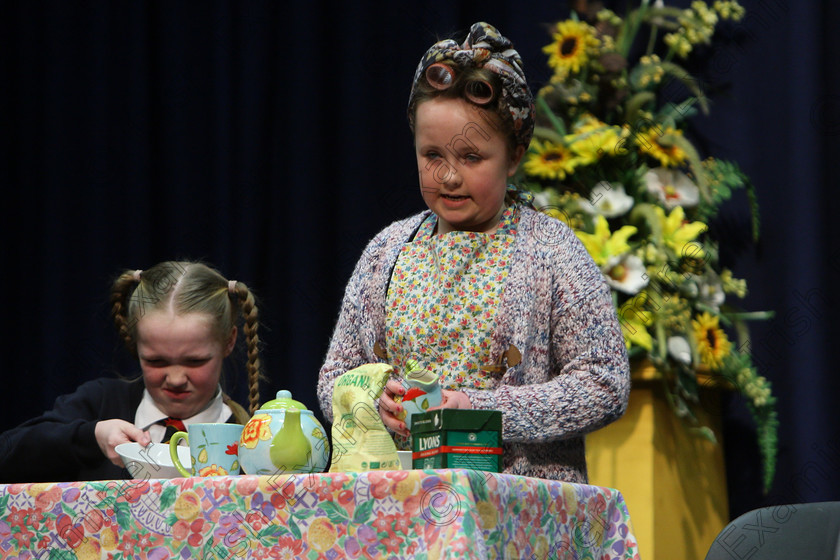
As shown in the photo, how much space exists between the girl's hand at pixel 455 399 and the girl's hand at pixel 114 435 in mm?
446

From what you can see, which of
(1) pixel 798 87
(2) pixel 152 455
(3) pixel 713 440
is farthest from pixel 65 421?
(1) pixel 798 87

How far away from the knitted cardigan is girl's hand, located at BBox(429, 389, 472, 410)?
1.3 inches

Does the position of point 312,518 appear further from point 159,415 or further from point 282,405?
point 159,415

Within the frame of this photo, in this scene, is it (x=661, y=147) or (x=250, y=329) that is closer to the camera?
(x=250, y=329)

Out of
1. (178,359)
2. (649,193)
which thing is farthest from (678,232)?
(178,359)

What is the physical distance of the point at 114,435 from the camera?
151cm

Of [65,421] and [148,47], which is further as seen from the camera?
[148,47]

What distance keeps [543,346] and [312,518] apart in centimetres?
50

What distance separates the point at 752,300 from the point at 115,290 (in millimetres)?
1367

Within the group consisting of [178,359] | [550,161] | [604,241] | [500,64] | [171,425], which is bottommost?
[171,425]

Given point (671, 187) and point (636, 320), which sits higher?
point (671, 187)

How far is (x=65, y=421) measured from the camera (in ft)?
5.75

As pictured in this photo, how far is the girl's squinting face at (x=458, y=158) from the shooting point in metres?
1.39

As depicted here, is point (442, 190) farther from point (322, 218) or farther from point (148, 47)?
point (148, 47)
